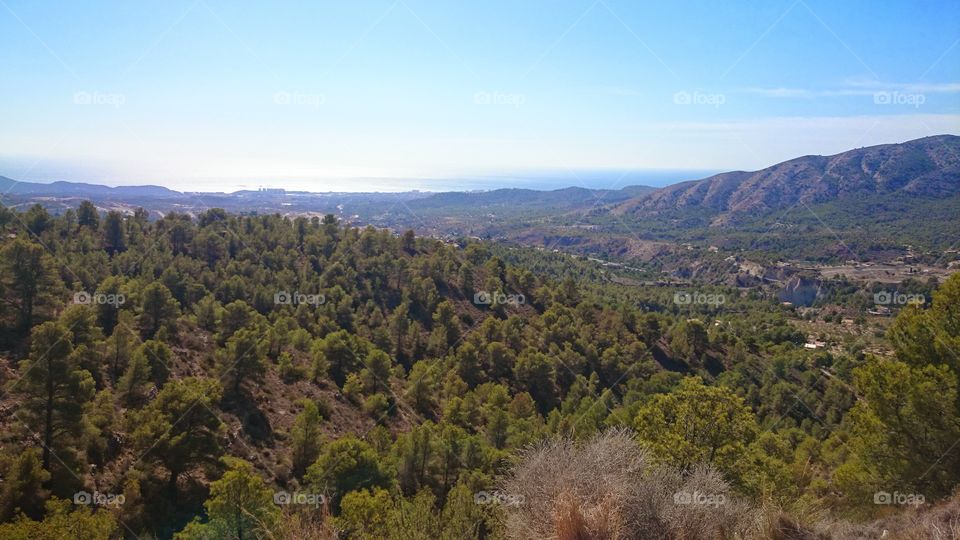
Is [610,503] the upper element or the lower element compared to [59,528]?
upper

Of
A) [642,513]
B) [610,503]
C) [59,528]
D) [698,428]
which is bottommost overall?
[59,528]

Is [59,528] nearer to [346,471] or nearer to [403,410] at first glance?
[346,471]

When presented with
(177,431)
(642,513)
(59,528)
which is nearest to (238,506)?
(59,528)

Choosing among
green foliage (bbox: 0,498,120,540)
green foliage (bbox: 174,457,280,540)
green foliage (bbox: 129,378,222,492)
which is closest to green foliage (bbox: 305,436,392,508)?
green foliage (bbox: 174,457,280,540)

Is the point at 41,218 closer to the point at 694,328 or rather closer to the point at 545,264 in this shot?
the point at 694,328

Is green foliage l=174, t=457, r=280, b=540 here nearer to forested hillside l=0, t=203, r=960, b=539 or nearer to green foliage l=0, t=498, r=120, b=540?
forested hillside l=0, t=203, r=960, b=539

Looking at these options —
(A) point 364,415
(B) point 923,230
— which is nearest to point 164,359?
(A) point 364,415

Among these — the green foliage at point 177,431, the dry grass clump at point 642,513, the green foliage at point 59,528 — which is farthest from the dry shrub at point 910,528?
the green foliage at point 177,431

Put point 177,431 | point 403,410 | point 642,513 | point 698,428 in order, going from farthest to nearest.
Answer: point 403,410 → point 177,431 → point 698,428 → point 642,513
